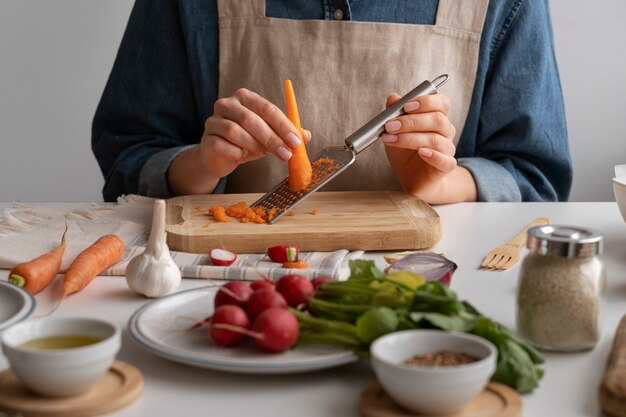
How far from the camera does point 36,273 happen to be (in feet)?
3.91

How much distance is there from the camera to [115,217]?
161 cm

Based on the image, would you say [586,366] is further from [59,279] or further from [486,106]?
[486,106]

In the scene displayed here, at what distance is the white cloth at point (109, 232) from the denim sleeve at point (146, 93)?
12.5 inches

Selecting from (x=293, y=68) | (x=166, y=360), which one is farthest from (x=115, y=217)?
(x=166, y=360)

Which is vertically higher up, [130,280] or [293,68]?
[293,68]

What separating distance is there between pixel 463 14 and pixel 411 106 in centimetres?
46

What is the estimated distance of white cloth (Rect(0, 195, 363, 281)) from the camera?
127 cm

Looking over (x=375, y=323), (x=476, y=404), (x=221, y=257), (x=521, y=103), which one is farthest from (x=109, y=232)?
(x=521, y=103)

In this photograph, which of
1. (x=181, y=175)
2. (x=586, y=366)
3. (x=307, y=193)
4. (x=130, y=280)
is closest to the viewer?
(x=586, y=366)

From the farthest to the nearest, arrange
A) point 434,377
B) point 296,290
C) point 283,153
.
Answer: point 283,153, point 296,290, point 434,377

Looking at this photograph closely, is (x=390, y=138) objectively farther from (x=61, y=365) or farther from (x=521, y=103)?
(x=61, y=365)

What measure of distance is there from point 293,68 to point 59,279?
82 cm

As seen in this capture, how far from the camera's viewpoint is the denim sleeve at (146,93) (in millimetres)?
2000

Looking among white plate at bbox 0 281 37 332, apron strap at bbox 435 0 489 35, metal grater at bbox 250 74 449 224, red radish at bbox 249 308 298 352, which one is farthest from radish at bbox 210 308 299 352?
apron strap at bbox 435 0 489 35
